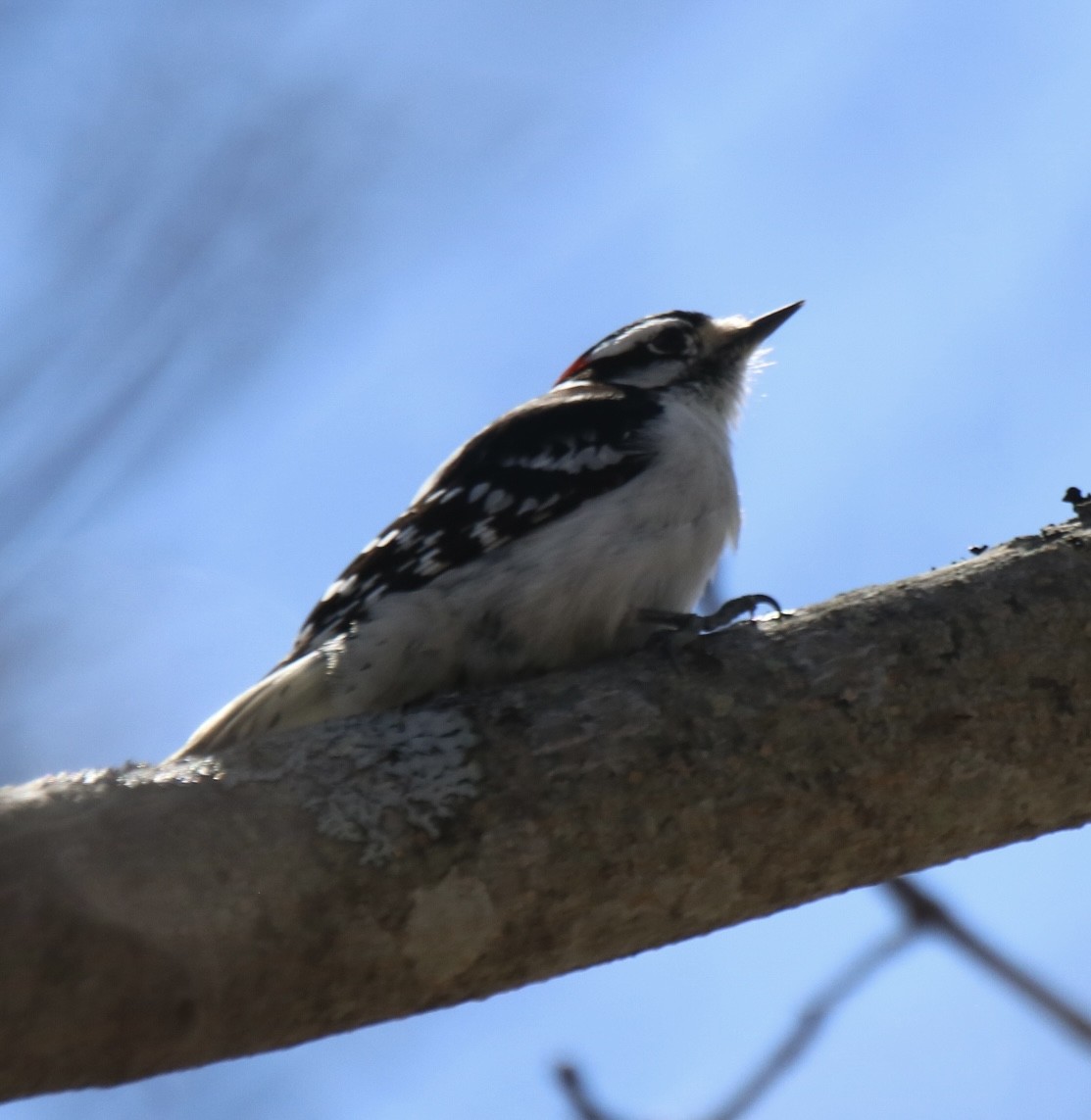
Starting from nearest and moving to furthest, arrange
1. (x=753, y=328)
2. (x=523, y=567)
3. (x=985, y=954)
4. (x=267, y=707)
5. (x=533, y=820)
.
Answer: (x=533, y=820), (x=985, y=954), (x=267, y=707), (x=523, y=567), (x=753, y=328)

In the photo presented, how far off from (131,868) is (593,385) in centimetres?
317

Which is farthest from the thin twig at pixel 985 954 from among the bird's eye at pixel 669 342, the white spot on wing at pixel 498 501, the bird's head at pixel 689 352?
the bird's eye at pixel 669 342

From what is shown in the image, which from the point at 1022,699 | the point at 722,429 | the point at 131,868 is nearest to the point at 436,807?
the point at 131,868

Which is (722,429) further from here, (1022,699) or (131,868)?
(131,868)

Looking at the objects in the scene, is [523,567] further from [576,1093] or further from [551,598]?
[576,1093]

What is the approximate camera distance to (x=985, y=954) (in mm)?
2756

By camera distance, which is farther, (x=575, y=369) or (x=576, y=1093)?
(x=575, y=369)

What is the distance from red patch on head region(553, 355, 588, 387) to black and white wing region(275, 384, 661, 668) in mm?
1148

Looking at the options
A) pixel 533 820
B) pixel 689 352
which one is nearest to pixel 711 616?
pixel 533 820

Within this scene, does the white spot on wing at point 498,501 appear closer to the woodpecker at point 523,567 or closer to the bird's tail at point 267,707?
the woodpecker at point 523,567

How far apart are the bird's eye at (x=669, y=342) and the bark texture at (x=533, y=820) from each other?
2.30 m

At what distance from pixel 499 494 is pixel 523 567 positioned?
0.38 m

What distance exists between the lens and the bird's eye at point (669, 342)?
16.7 feet

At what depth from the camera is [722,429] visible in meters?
4.71
